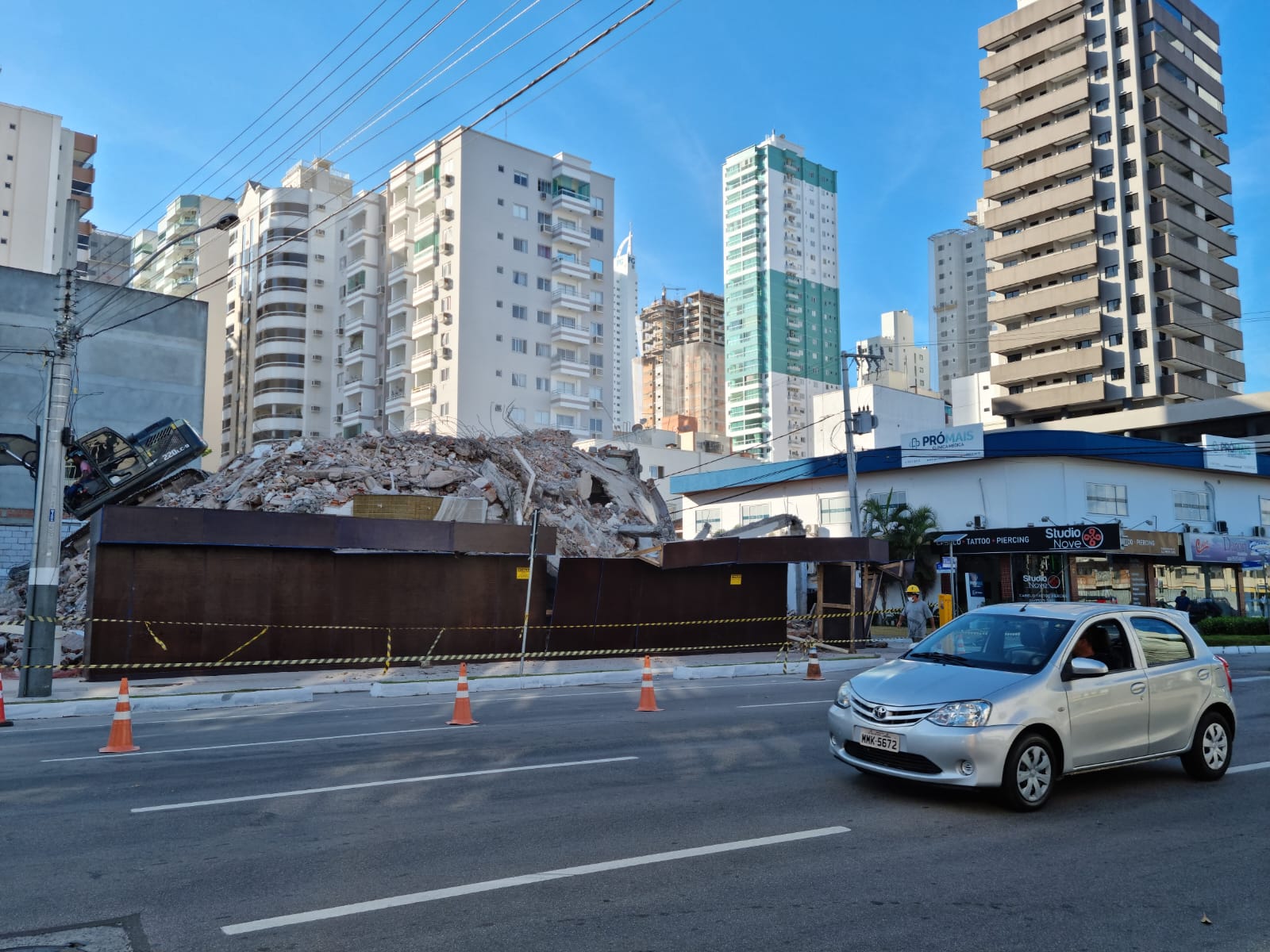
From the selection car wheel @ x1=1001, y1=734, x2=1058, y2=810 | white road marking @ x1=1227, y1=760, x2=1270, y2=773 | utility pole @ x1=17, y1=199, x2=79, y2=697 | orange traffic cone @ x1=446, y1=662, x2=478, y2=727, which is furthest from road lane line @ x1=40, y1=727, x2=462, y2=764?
white road marking @ x1=1227, y1=760, x2=1270, y2=773

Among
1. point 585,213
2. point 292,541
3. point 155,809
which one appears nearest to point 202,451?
point 292,541

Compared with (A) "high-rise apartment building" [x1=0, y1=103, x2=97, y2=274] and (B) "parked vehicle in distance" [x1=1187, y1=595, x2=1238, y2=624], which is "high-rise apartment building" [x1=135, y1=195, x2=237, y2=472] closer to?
(A) "high-rise apartment building" [x1=0, y1=103, x2=97, y2=274]

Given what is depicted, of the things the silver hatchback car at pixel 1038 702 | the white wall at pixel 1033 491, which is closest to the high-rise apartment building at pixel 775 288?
the white wall at pixel 1033 491

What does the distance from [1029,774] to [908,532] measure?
1365 inches

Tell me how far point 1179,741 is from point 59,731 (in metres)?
12.6

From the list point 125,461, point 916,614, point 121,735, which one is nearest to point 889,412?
point 916,614

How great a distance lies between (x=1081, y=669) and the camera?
751 centimetres

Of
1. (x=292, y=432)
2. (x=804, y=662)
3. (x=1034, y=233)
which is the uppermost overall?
(x=1034, y=233)

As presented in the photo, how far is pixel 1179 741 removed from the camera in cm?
829

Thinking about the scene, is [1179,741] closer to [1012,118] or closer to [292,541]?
[292,541]

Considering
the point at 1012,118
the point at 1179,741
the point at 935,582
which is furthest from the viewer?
the point at 1012,118

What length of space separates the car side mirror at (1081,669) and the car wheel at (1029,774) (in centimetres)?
57

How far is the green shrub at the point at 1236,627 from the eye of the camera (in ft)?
109

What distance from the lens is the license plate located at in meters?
7.20
